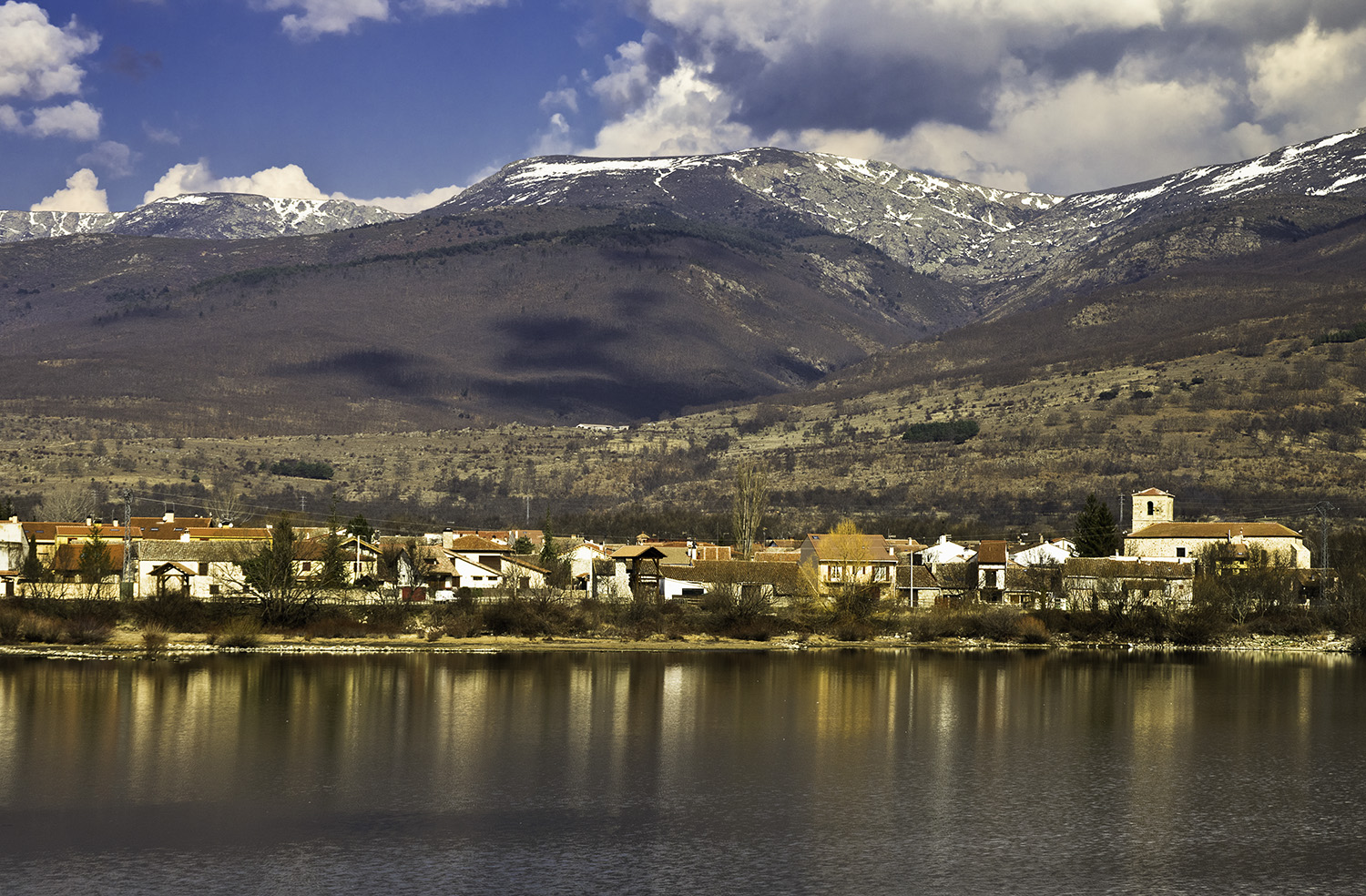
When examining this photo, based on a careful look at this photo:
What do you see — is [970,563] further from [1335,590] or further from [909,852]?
[909,852]

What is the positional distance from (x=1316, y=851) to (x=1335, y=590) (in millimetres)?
66971

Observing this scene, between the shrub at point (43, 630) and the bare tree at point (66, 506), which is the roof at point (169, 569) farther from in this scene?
the bare tree at point (66, 506)

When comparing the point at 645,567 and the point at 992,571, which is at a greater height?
the point at 992,571

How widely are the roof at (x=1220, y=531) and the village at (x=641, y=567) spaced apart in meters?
0.14

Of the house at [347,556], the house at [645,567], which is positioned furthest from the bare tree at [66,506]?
the house at [645,567]

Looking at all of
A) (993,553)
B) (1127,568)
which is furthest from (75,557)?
(1127,568)

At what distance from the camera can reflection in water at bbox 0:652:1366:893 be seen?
3553cm

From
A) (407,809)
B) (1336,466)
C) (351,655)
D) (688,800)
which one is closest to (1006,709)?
(688,800)

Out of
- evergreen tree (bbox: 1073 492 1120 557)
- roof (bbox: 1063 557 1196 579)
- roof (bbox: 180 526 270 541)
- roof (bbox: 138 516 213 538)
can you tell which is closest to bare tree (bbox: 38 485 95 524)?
roof (bbox: 138 516 213 538)

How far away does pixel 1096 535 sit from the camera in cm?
11194

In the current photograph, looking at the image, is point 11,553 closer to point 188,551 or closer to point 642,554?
point 188,551

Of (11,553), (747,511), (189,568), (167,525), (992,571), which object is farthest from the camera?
(747,511)

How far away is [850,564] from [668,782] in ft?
199

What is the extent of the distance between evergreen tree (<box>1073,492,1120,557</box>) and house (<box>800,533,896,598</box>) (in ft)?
46.5
